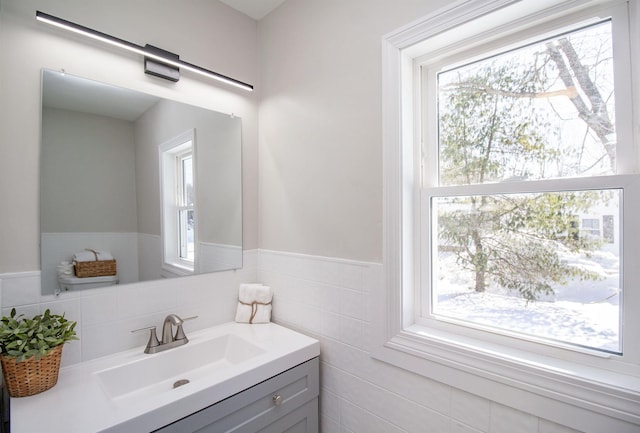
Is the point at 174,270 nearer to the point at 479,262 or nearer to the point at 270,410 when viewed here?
the point at 270,410

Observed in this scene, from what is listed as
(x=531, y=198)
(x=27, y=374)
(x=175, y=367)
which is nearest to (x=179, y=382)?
(x=175, y=367)

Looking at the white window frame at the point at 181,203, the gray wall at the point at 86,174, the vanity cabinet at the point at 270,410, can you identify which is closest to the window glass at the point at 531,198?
the vanity cabinet at the point at 270,410

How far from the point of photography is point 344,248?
1.38 m

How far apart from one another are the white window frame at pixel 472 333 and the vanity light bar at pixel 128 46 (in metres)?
0.88

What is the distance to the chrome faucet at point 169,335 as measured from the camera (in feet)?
4.38

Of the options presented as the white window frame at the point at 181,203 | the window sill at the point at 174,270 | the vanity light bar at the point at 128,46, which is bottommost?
the window sill at the point at 174,270

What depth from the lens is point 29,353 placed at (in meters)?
0.96

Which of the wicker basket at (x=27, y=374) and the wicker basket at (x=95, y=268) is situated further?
the wicker basket at (x=95, y=268)

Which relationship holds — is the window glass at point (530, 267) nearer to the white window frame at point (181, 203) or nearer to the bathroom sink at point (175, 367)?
the bathroom sink at point (175, 367)

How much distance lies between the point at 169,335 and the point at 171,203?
626 mm

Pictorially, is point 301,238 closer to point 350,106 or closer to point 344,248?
point 344,248

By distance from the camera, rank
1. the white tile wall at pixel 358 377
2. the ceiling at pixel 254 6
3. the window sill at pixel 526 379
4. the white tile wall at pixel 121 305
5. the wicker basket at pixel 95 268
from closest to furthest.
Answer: the window sill at pixel 526 379 → the white tile wall at pixel 358 377 → the white tile wall at pixel 121 305 → the wicker basket at pixel 95 268 → the ceiling at pixel 254 6

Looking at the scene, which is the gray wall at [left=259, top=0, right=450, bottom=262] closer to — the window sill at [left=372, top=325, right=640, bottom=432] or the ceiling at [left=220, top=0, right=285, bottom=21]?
the ceiling at [left=220, top=0, right=285, bottom=21]

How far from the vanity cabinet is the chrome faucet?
45cm
